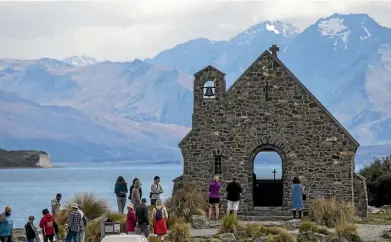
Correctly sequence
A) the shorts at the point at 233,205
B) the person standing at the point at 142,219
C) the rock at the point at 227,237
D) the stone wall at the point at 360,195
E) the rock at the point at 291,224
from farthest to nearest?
1. the stone wall at the point at 360,195
2. the shorts at the point at 233,205
3. the rock at the point at 291,224
4. the rock at the point at 227,237
5. the person standing at the point at 142,219

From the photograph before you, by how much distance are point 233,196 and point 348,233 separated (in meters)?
6.69

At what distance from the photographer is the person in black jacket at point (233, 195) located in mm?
37031

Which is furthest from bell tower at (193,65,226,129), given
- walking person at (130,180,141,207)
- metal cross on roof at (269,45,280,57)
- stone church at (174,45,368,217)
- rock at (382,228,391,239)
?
rock at (382,228,391,239)

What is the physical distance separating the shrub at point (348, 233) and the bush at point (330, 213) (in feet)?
10.7

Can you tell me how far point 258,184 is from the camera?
141ft

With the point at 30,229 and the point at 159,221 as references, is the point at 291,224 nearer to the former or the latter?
the point at 159,221

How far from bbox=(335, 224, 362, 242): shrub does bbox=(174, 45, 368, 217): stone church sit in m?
7.69

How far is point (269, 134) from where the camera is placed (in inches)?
1587

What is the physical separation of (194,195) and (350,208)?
19.4 feet

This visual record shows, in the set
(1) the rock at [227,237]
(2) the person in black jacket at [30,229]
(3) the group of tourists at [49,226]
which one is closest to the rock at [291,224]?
(1) the rock at [227,237]

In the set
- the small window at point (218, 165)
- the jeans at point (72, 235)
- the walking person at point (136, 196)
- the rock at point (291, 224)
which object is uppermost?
the small window at point (218, 165)

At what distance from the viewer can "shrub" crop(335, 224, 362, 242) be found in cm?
3133

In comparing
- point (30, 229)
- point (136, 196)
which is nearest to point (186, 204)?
point (136, 196)

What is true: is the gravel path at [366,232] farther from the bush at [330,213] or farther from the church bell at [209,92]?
the church bell at [209,92]
